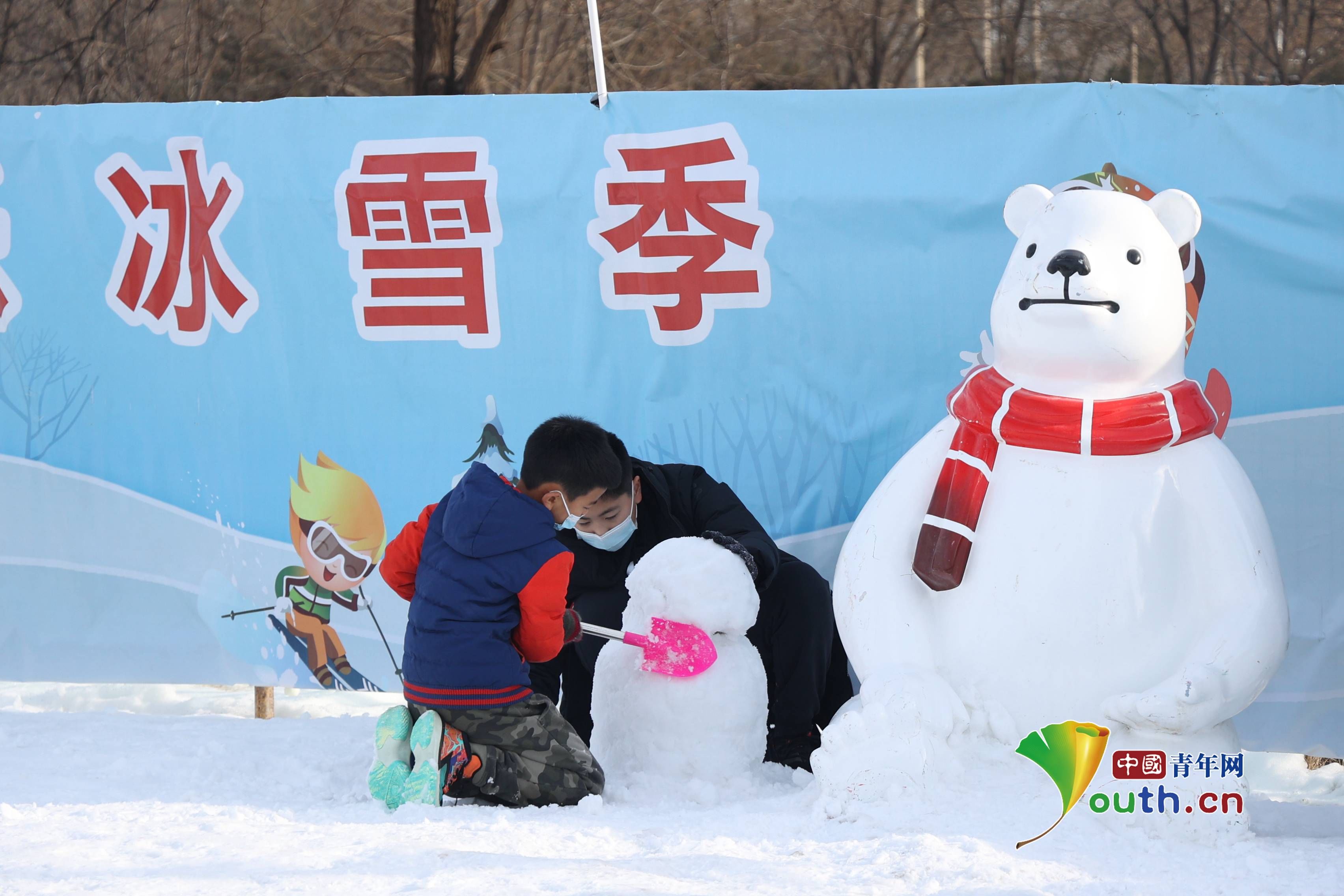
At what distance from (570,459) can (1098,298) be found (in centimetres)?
110

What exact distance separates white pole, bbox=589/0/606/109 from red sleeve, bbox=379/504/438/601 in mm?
1220

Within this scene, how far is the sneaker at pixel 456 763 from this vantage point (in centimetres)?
251

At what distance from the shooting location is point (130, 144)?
3.57 m

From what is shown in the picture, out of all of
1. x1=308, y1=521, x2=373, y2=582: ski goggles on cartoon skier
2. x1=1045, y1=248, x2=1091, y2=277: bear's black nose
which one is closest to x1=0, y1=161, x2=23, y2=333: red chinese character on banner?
x1=308, y1=521, x2=373, y2=582: ski goggles on cartoon skier

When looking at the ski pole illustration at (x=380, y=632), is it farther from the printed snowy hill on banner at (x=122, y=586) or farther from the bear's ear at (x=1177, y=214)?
the bear's ear at (x=1177, y=214)

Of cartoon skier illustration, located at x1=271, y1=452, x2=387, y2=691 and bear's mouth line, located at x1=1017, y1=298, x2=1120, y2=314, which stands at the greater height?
bear's mouth line, located at x1=1017, y1=298, x2=1120, y2=314

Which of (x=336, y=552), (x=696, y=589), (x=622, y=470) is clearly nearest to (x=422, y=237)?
(x=336, y=552)

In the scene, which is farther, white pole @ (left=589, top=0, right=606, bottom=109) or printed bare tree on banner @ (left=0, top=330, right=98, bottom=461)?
printed bare tree on banner @ (left=0, top=330, right=98, bottom=461)

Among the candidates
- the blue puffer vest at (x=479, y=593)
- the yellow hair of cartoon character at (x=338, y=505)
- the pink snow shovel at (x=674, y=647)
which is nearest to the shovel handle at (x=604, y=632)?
the pink snow shovel at (x=674, y=647)

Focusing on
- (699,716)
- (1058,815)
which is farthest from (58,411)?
(1058,815)

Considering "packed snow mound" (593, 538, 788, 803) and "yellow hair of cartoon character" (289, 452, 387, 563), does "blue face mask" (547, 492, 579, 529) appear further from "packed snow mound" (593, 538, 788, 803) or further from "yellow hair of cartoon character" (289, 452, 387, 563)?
"yellow hair of cartoon character" (289, 452, 387, 563)

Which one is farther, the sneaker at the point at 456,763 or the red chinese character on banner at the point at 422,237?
the red chinese character on banner at the point at 422,237

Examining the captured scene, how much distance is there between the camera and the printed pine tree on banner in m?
3.42

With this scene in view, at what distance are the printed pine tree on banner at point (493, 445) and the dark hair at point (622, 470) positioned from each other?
0.60m
